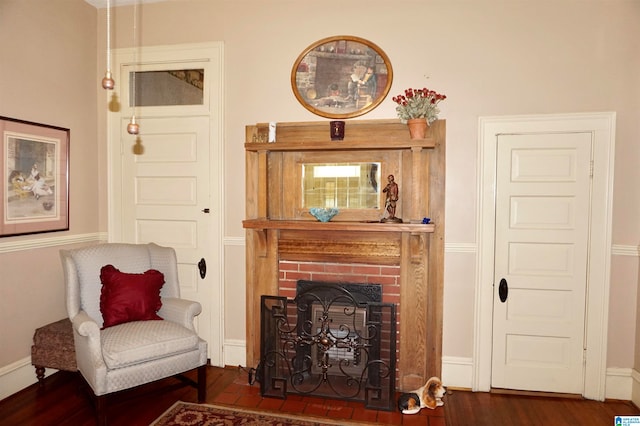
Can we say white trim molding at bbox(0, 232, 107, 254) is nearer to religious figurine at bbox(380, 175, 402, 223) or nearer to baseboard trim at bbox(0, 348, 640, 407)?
baseboard trim at bbox(0, 348, 640, 407)

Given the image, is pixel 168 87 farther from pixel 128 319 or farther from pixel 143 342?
pixel 143 342

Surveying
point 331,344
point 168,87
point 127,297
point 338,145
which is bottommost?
point 331,344

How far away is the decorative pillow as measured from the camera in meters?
2.83

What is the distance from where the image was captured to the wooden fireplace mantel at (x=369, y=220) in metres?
3.03

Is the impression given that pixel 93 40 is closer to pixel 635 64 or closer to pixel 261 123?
pixel 261 123

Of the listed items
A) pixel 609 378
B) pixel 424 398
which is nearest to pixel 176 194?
pixel 424 398

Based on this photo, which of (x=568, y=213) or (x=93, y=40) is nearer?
(x=568, y=213)

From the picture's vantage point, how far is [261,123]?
3.32 meters

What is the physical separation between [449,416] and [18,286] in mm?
3111

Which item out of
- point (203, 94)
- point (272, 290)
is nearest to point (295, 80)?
point (203, 94)

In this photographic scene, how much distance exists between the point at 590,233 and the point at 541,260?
376 mm

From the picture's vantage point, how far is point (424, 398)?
2.88 meters

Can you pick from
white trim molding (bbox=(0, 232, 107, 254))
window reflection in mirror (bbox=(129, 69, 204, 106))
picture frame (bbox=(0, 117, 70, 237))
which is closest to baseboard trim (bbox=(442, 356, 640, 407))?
window reflection in mirror (bbox=(129, 69, 204, 106))

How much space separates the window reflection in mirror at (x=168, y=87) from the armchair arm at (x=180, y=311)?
5.34 feet
